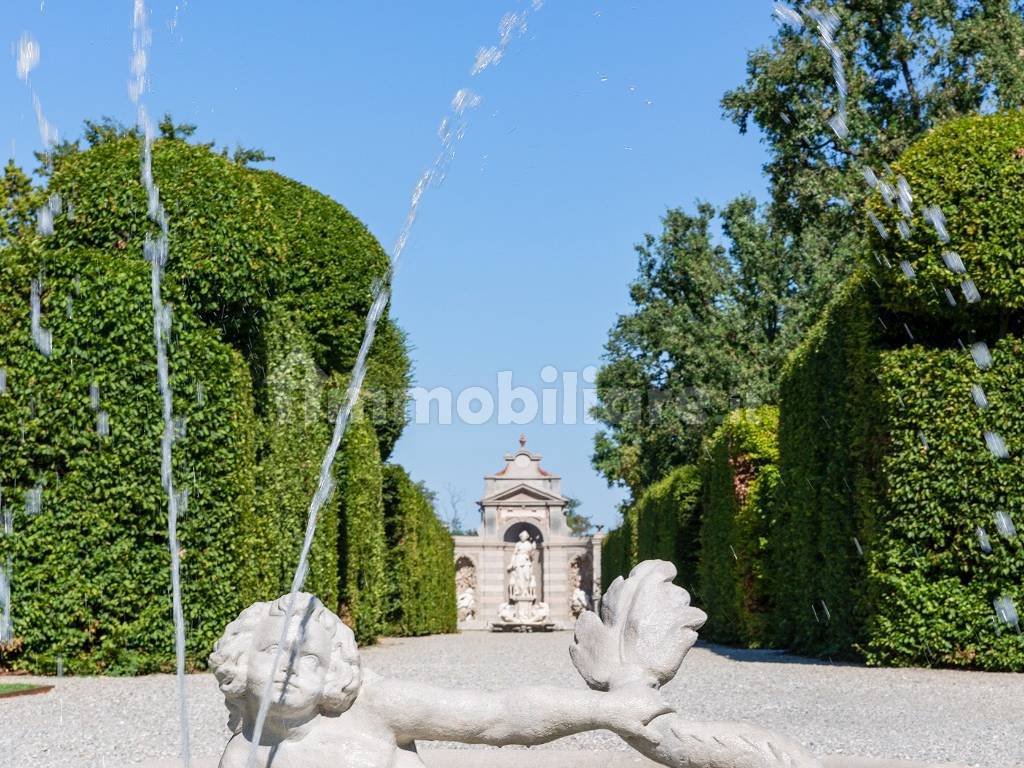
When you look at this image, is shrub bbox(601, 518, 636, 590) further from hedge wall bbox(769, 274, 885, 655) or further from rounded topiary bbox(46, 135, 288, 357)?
rounded topiary bbox(46, 135, 288, 357)

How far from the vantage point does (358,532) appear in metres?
16.4

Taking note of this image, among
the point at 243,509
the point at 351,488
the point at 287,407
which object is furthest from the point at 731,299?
the point at 243,509

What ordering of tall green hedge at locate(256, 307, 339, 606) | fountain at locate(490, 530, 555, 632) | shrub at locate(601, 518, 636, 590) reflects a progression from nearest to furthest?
tall green hedge at locate(256, 307, 339, 606) < shrub at locate(601, 518, 636, 590) < fountain at locate(490, 530, 555, 632)

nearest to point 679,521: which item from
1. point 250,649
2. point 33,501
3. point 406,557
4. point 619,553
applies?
point 406,557

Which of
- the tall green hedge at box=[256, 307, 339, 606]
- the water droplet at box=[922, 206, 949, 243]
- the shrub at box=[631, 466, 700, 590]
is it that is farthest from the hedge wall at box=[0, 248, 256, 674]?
the shrub at box=[631, 466, 700, 590]

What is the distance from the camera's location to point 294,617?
243 centimetres

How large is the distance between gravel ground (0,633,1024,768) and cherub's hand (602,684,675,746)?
317cm

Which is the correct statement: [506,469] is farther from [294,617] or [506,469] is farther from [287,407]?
[294,617]

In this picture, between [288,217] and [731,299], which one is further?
[731,299]

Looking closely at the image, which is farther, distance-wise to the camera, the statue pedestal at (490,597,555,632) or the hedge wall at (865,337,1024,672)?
the statue pedestal at (490,597,555,632)

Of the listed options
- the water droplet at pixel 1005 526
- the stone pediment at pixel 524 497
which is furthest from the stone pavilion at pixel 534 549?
the water droplet at pixel 1005 526

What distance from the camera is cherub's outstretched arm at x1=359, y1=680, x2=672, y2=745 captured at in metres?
2.51

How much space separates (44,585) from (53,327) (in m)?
2.38

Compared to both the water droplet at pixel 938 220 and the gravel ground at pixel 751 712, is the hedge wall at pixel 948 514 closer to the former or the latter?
the gravel ground at pixel 751 712
